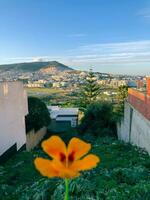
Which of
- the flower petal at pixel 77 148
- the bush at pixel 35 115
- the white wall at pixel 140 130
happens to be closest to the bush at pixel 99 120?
the bush at pixel 35 115

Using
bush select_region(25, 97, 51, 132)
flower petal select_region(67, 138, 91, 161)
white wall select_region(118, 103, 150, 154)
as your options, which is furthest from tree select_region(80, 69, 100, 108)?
flower petal select_region(67, 138, 91, 161)

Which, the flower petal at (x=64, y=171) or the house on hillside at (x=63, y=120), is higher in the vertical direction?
the flower petal at (x=64, y=171)

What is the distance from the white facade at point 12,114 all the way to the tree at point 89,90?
14464 mm

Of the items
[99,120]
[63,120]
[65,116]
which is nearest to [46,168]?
[99,120]

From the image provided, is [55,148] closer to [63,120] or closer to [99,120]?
[99,120]

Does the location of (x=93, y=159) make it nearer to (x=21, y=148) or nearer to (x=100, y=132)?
(x=21, y=148)

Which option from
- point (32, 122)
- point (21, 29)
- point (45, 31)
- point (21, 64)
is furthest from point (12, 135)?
point (21, 64)

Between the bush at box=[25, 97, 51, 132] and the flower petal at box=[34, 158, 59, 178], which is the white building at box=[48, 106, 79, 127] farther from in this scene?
the flower petal at box=[34, 158, 59, 178]

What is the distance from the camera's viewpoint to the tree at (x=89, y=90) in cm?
2898

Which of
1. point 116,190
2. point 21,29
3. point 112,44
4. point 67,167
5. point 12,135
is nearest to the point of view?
point 67,167

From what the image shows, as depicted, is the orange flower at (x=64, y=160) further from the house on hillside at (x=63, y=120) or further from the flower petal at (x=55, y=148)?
the house on hillside at (x=63, y=120)

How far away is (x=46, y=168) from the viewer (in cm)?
80

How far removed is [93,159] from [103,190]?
9.12 ft

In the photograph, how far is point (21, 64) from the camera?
42.1 m
